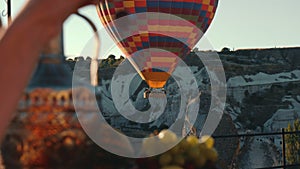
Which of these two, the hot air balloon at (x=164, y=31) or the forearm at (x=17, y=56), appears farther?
the hot air balloon at (x=164, y=31)

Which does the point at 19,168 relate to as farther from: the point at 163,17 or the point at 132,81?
the point at 132,81

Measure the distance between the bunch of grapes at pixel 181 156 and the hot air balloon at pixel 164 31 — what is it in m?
7.94

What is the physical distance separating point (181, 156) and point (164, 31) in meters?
8.71

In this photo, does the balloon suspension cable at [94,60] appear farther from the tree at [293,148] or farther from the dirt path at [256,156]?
the dirt path at [256,156]

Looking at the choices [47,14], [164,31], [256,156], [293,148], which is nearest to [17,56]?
[47,14]

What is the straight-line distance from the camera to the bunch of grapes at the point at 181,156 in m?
1.23

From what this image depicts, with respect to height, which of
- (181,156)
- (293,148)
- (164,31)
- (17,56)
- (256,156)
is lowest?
(256,156)

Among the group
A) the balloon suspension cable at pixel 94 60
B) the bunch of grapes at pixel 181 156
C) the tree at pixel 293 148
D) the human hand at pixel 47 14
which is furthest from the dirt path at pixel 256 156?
the human hand at pixel 47 14

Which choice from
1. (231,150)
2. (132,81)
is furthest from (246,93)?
(231,150)

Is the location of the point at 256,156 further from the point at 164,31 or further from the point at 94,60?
the point at 94,60

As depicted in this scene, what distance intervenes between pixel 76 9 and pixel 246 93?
25775 mm

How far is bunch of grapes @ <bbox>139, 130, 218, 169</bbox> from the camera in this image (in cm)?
123

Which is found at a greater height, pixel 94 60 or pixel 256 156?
pixel 94 60

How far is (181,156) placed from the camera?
4.07 feet
